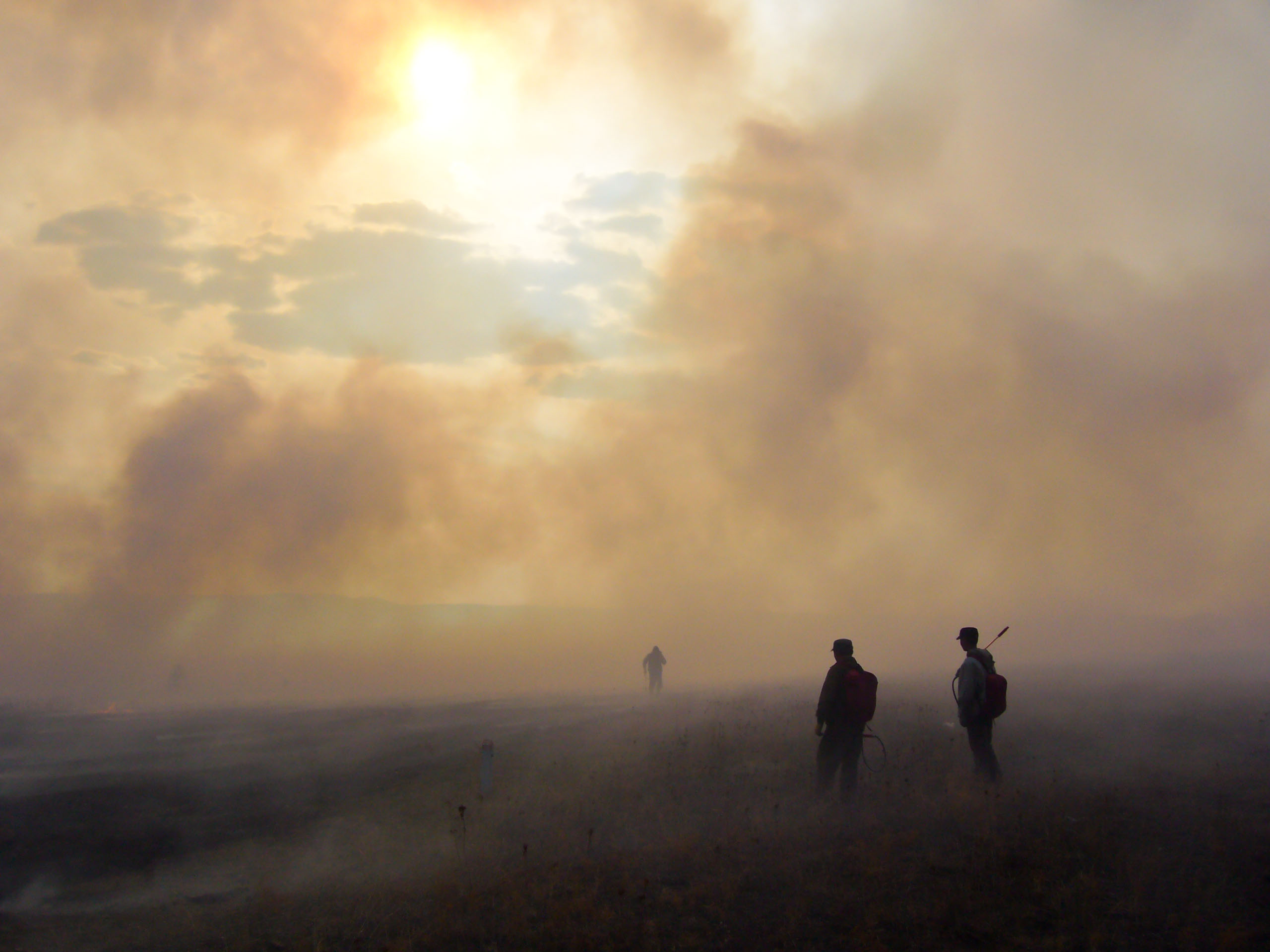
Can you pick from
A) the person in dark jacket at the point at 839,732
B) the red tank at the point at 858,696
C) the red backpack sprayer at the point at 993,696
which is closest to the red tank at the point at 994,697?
the red backpack sprayer at the point at 993,696

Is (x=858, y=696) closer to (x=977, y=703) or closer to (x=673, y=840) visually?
(x=977, y=703)

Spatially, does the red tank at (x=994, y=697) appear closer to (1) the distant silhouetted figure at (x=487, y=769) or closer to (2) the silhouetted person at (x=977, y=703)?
(2) the silhouetted person at (x=977, y=703)

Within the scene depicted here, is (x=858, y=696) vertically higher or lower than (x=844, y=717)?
higher

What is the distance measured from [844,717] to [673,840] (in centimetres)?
302

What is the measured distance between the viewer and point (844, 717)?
→ 41.0ft

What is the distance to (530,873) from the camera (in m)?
11.0

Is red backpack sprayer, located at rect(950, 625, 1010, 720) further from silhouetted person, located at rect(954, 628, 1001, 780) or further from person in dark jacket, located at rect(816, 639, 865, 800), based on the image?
person in dark jacket, located at rect(816, 639, 865, 800)

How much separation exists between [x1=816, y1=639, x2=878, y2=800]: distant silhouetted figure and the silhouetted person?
4.10 feet

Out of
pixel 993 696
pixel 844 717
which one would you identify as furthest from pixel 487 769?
pixel 993 696

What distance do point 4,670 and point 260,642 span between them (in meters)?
31.8

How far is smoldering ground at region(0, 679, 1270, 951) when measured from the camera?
343 inches

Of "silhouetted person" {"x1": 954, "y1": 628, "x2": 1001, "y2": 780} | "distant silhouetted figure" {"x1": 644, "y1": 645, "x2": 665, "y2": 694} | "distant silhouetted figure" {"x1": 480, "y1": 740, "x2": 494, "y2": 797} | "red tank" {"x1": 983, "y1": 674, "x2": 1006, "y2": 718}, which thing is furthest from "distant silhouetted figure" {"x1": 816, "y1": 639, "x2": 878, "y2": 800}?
"distant silhouetted figure" {"x1": 644, "y1": 645, "x2": 665, "y2": 694}

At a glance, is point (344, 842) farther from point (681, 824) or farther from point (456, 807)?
point (681, 824)

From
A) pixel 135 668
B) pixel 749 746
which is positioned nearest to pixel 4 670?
pixel 135 668
